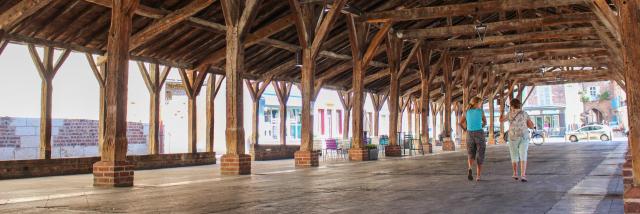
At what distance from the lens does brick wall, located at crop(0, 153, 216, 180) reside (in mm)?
10914

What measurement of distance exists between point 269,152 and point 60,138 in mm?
6125

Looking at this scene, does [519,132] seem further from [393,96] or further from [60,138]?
[60,138]

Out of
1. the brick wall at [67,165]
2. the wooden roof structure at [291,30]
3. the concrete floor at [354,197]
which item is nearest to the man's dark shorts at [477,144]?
the concrete floor at [354,197]

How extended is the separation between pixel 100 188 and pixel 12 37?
5.14 m

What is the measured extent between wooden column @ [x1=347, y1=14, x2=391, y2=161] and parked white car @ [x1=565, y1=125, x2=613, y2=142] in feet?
67.5

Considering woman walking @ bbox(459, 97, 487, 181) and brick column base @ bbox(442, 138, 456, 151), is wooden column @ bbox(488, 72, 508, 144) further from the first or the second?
woman walking @ bbox(459, 97, 487, 181)

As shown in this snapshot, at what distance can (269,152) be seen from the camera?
17859 mm

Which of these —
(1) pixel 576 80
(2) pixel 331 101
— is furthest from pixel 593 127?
(2) pixel 331 101

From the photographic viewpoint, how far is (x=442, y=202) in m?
5.15

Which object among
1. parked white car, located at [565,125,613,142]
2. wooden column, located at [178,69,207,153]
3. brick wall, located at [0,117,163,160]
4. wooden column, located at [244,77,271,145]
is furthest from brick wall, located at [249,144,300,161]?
parked white car, located at [565,125,613,142]

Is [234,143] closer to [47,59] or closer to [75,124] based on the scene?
[47,59]

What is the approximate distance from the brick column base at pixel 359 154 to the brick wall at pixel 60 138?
6.18m

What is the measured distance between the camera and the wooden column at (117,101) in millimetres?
7871

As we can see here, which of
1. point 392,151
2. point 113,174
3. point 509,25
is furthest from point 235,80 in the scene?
point 509,25
